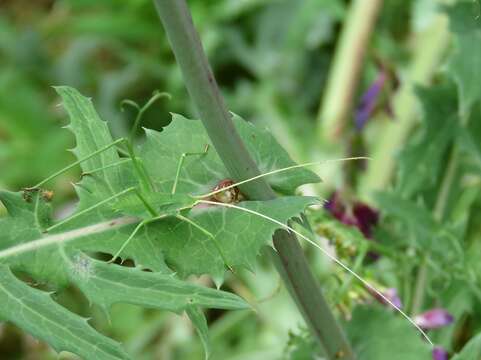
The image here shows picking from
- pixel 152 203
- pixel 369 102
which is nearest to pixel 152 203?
pixel 152 203

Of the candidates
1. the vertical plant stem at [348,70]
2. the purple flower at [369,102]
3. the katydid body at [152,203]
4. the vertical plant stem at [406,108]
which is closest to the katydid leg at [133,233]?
the katydid body at [152,203]

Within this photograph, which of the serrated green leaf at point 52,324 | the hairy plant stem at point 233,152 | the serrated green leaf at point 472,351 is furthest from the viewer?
the serrated green leaf at point 472,351

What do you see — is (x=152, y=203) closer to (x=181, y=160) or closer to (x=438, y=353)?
(x=181, y=160)

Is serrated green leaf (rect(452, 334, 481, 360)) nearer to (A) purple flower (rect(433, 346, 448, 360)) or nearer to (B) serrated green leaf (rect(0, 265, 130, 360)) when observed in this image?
(A) purple flower (rect(433, 346, 448, 360))

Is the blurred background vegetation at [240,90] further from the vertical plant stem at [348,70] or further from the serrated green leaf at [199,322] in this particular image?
the serrated green leaf at [199,322]

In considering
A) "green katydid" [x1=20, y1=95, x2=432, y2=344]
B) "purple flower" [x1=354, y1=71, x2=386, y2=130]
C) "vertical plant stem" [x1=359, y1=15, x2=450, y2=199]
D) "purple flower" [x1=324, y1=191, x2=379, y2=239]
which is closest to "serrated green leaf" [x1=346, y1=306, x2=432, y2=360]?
"purple flower" [x1=324, y1=191, x2=379, y2=239]

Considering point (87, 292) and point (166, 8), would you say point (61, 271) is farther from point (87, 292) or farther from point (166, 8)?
point (166, 8)

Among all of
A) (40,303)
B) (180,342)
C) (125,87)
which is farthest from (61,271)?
(125,87)
